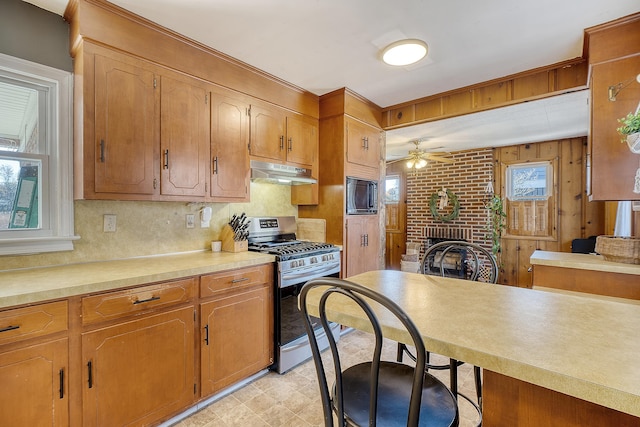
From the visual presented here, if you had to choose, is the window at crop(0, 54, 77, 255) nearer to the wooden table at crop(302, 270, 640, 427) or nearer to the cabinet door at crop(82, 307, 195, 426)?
the cabinet door at crop(82, 307, 195, 426)

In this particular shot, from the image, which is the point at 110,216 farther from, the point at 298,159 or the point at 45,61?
the point at 298,159

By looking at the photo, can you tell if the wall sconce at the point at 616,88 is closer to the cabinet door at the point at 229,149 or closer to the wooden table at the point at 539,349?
the wooden table at the point at 539,349

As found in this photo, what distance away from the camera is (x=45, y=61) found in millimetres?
1811

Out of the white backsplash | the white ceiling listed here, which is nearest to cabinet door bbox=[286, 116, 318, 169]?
the white ceiling

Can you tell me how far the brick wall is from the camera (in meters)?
5.05

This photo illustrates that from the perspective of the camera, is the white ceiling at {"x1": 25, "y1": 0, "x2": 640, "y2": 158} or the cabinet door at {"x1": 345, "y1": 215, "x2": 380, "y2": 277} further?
the cabinet door at {"x1": 345, "y1": 215, "x2": 380, "y2": 277}

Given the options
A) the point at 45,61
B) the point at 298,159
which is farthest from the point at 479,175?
the point at 45,61

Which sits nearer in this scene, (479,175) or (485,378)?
(485,378)

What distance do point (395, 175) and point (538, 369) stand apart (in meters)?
5.75

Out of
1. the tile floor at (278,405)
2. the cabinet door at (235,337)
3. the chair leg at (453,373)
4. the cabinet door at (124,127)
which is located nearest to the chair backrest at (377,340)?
the chair leg at (453,373)

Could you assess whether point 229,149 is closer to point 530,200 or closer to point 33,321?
point 33,321

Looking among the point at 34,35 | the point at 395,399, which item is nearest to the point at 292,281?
the point at 395,399

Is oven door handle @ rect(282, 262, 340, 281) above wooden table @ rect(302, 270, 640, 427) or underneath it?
underneath

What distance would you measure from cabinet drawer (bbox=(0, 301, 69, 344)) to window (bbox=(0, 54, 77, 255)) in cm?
64
